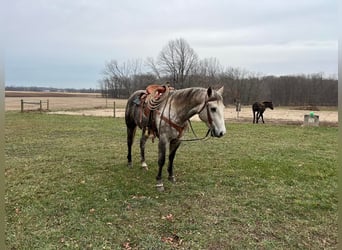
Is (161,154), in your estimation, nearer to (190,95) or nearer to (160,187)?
(160,187)

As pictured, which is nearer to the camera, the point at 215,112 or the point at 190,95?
the point at 215,112

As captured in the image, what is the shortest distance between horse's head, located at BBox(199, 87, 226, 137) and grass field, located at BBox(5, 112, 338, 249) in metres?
0.99

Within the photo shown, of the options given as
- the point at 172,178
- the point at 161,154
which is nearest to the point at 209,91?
the point at 161,154

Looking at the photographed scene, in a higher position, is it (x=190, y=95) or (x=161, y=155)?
(x=190, y=95)

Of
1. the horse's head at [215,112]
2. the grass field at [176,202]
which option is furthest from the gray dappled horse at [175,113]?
the grass field at [176,202]

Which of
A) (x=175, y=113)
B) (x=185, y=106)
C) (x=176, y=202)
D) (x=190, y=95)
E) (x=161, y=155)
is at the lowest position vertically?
(x=176, y=202)

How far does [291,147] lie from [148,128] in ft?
16.0

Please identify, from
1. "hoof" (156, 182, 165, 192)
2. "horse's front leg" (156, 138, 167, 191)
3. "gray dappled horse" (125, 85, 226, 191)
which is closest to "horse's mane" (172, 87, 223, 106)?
"gray dappled horse" (125, 85, 226, 191)

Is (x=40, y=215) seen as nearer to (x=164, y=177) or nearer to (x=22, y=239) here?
(x=22, y=239)

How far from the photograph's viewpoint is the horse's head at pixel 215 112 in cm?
357

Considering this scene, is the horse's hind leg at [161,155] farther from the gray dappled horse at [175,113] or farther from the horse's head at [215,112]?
the horse's head at [215,112]

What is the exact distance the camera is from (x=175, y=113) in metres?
4.03

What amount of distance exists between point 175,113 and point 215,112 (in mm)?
666

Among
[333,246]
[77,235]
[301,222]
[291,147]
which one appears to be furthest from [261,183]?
[291,147]
